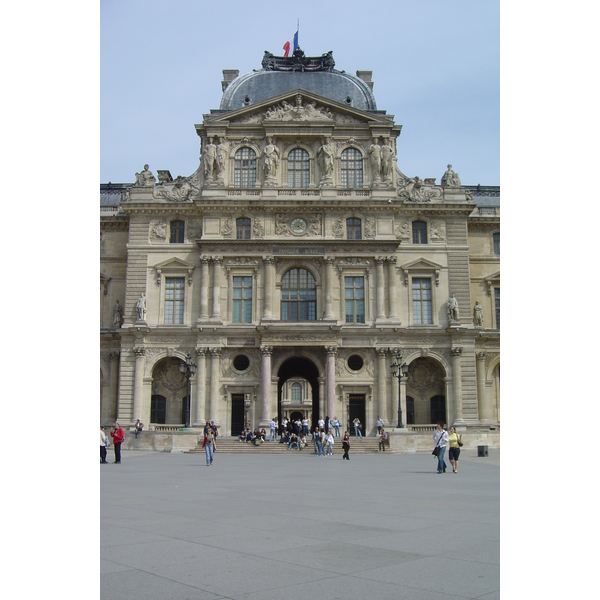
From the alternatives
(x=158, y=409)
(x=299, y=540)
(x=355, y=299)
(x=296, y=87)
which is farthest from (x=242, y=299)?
(x=299, y=540)

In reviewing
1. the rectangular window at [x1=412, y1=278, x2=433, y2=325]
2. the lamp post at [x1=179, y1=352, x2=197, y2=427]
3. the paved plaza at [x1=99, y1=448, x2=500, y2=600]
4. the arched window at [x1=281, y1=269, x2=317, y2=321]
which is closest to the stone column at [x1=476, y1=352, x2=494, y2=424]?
the rectangular window at [x1=412, y1=278, x2=433, y2=325]

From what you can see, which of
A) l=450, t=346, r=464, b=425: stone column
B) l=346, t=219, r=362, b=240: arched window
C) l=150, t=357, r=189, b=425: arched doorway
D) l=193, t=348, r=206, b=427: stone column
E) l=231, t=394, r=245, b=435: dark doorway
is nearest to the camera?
l=193, t=348, r=206, b=427: stone column

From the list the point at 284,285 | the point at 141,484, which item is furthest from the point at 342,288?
the point at 141,484

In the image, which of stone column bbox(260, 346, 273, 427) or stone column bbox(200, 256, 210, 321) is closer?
stone column bbox(260, 346, 273, 427)

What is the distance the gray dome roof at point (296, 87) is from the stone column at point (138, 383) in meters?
19.4

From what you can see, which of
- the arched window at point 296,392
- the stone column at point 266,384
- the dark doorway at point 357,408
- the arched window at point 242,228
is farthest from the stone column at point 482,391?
the arched window at point 296,392

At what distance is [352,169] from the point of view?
1939 inches

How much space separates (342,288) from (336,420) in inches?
351

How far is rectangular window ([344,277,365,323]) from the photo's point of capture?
47.4m

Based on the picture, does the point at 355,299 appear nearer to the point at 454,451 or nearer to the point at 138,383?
the point at 138,383

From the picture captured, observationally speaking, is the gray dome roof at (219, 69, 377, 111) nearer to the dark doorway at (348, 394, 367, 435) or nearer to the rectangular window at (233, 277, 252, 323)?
the rectangular window at (233, 277, 252, 323)

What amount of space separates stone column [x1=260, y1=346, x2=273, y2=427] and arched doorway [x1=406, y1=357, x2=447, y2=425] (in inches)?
387

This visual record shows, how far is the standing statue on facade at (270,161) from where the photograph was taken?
159 feet

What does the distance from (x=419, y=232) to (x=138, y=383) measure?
862 inches
